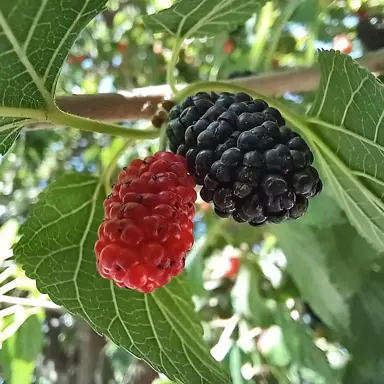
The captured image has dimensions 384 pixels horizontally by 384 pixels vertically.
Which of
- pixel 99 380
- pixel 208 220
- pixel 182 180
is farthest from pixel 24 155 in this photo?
pixel 182 180

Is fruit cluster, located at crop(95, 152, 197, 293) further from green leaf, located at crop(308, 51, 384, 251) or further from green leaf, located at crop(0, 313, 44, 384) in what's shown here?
green leaf, located at crop(0, 313, 44, 384)

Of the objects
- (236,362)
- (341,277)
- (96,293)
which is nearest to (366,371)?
(341,277)

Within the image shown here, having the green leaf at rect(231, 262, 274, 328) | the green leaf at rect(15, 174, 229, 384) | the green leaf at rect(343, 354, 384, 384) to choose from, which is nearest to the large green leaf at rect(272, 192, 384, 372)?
the green leaf at rect(343, 354, 384, 384)

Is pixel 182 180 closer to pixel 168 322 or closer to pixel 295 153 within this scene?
pixel 295 153

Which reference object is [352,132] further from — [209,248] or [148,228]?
[209,248]

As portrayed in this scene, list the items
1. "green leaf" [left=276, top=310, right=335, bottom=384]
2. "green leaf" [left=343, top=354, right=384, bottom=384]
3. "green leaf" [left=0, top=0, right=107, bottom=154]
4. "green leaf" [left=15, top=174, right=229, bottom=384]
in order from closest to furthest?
"green leaf" [left=0, top=0, right=107, bottom=154]
"green leaf" [left=15, top=174, right=229, bottom=384]
"green leaf" [left=343, top=354, right=384, bottom=384]
"green leaf" [left=276, top=310, right=335, bottom=384]

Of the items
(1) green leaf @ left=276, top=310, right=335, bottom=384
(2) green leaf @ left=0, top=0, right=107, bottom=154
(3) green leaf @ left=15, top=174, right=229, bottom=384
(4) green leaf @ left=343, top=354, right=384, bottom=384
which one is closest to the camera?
(2) green leaf @ left=0, top=0, right=107, bottom=154
